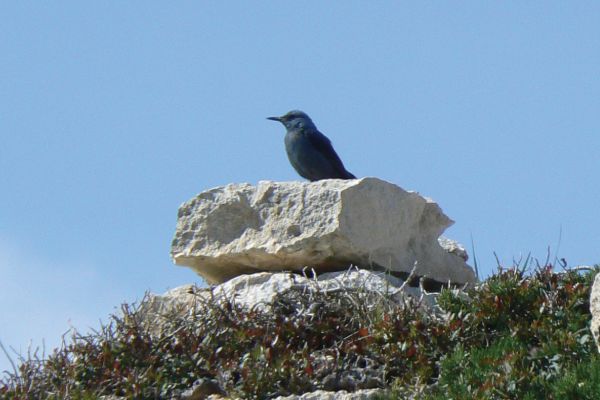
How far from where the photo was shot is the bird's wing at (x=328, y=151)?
40.5ft

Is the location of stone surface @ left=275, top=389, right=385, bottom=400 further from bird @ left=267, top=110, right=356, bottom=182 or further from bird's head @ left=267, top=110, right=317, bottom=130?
bird's head @ left=267, top=110, right=317, bottom=130

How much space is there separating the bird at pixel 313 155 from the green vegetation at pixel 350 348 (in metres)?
3.06

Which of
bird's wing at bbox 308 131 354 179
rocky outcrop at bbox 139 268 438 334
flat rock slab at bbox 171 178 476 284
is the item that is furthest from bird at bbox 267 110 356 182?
rocky outcrop at bbox 139 268 438 334

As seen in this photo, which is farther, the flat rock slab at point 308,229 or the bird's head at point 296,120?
the bird's head at point 296,120

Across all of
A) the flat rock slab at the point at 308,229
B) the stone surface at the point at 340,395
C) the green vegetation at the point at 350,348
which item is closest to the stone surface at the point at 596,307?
the green vegetation at the point at 350,348

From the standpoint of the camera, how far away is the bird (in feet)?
40.2

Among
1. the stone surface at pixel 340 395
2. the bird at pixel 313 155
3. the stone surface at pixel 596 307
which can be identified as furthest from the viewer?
the bird at pixel 313 155

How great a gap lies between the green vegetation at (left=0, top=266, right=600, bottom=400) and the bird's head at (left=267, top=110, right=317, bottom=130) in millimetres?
3567

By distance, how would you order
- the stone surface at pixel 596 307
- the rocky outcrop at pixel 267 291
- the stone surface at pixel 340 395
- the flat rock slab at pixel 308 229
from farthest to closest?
1. the flat rock slab at pixel 308 229
2. the rocky outcrop at pixel 267 291
3. the stone surface at pixel 340 395
4. the stone surface at pixel 596 307

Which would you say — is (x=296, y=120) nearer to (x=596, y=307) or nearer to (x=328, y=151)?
(x=328, y=151)

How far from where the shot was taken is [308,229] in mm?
10000

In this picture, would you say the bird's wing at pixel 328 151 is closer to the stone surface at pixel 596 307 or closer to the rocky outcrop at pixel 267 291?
the rocky outcrop at pixel 267 291

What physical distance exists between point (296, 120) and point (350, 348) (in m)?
4.51

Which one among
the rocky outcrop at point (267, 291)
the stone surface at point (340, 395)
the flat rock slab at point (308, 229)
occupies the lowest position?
the stone surface at point (340, 395)
